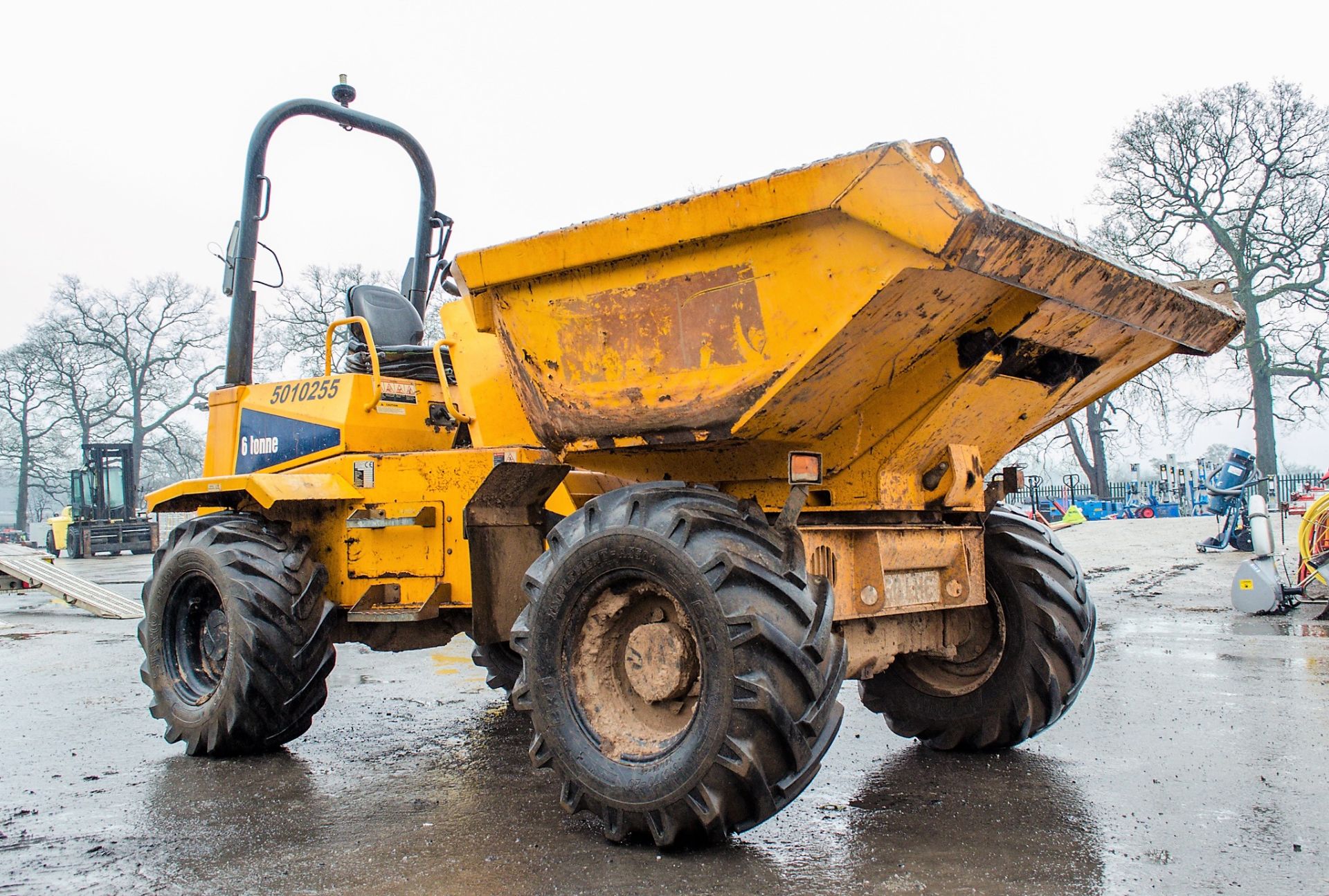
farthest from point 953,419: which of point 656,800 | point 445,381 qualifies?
point 445,381

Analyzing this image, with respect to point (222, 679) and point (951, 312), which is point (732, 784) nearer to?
point (951, 312)

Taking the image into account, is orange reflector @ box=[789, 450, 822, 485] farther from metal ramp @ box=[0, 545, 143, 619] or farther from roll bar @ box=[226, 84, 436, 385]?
metal ramp @ box=[0, 545, 143, 619]

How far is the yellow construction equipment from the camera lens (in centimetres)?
326

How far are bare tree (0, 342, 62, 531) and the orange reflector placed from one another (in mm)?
46109

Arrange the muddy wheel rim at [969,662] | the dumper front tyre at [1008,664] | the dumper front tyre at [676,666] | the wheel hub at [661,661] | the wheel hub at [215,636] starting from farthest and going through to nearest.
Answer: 1. the wheel hub at [215,636]
2. the muddy wheel rim at [969,662]
3. the dumper front tyre at [1008,664]
4. the wheel hub at [661,661]
5. the dumper front tyre at [676,666]

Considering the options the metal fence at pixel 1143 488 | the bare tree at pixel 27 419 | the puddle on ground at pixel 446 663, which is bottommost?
the puddle on ground at pixel 446 663

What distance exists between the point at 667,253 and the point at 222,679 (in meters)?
3.28

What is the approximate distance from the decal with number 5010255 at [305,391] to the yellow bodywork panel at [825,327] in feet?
5.53

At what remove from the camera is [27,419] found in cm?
4447

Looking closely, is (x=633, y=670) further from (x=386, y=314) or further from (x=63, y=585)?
(x=63, y=585)

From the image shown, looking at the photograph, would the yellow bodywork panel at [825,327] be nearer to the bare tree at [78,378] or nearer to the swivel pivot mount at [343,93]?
the swivel pivot mount at [343,93]

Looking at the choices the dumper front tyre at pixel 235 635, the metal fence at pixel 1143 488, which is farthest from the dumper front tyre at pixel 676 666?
the metal fence at pixel 1143 488

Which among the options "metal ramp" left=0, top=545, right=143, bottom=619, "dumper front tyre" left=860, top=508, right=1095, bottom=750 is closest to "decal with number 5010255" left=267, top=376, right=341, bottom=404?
"dumper front tyre" left=860, top=508, right=1095, bottom=750

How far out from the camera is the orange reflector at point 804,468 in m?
3.56
